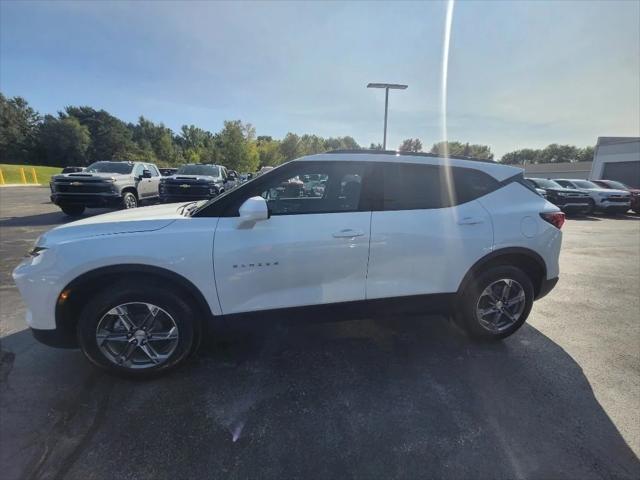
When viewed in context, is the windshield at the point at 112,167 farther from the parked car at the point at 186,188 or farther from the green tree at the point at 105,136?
the green tree at the point at 105,136

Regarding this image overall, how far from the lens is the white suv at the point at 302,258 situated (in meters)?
2.38

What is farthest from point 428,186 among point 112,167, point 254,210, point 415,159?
point 112,167

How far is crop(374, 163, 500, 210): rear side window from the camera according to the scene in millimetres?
2803

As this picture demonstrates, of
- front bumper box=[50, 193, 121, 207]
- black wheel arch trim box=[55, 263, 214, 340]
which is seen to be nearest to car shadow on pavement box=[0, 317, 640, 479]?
black wheel arch trim box=[55, 263, 214, 340]

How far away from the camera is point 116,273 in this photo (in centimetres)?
238

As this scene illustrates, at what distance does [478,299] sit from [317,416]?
1.87m

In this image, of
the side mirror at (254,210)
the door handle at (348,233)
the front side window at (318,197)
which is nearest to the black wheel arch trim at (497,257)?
the door handle at (348,233)

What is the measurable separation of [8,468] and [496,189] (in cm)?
406

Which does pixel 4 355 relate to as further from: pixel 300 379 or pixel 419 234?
pixel 419 234

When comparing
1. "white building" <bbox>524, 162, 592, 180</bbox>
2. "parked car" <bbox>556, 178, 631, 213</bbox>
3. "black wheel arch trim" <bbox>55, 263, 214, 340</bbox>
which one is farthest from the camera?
"white building" <bbox>524, 162, 592, 180</bbox>

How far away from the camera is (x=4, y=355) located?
9.48ft

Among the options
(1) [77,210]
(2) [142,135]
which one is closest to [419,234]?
(1) [77,210]

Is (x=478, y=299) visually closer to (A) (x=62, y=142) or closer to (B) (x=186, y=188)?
(B) (x=186, y=188)

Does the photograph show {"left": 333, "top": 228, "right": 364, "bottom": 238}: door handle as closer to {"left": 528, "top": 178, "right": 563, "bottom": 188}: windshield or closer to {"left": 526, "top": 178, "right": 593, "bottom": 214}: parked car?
{"left": 526, "top": 178, "right": 593, "bottom": 214}: parked car
